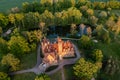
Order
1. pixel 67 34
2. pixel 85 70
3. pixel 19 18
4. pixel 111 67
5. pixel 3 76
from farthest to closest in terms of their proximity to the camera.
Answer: pixel 19 18
pixel 67 34
pixel 111 67
pixel 85 70
pixel 3 76

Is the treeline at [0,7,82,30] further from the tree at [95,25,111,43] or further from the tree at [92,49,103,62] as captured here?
the tree at [92,49,103,62]

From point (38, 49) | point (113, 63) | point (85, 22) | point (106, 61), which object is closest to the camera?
point (113, 63)

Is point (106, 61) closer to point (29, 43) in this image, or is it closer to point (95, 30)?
point (95, 30)

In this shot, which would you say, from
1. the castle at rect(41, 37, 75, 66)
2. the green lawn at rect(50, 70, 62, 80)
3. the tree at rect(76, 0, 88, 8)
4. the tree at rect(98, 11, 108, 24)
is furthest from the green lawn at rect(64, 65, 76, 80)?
the tree at rect(76, 0, 88, 8)

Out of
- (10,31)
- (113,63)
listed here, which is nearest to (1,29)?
(10,31)

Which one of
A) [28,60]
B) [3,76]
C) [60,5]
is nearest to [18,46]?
[28,60]

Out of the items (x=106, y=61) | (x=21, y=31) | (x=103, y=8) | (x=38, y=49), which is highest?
(x=103, y=8)

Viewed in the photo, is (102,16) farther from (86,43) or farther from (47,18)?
(86,43)
